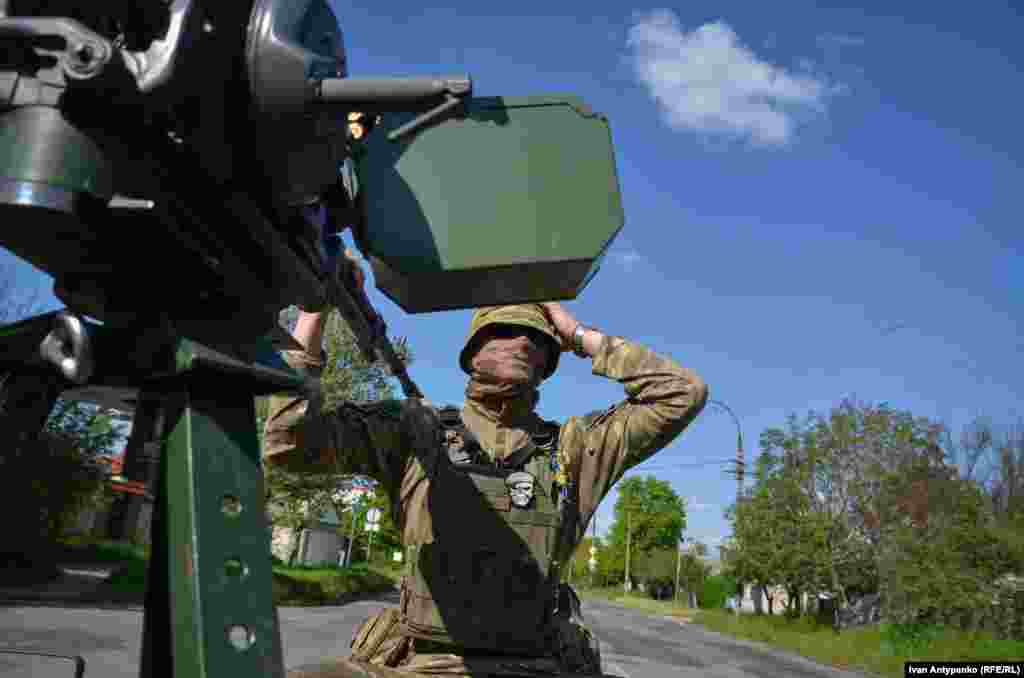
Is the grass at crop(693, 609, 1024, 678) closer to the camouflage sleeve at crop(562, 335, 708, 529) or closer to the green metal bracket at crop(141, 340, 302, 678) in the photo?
the camouflage sleeve at crop(562, 335, 708, 529)

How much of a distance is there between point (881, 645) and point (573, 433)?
85.6ft

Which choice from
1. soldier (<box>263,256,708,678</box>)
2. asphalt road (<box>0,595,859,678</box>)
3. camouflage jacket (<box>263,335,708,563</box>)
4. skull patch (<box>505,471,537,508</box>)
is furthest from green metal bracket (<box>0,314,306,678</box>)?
skull patch (<box>505,471,537,508</box>)

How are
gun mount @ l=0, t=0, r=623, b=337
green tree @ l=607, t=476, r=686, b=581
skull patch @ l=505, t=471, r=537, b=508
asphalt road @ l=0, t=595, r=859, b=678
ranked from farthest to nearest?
green tree @ l=607, t=476, r=686, b=581 → asphalt road @ l=0, t=595, r=859, b=678 → skull patch @ l=505, t=471, r=537, b=508 → gun mount @ l=0, t=0, r=623, b=337

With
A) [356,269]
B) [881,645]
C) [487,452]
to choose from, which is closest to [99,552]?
[487,452]

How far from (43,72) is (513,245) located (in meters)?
0.89

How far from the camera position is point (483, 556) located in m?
2.91

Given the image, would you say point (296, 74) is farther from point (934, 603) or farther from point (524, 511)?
point (934, 603)

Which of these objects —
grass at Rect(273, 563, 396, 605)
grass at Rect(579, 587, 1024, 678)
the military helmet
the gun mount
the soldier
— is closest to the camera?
the gun mount

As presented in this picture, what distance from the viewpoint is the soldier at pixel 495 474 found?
2.83 m

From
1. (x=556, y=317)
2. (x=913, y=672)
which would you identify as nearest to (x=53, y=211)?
(x=556, y=317)

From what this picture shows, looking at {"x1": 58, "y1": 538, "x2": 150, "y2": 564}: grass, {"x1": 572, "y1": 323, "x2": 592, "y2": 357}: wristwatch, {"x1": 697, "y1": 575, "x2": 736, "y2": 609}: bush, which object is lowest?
{"x1": 697, "y1": 575, "x2": 736, "y2": 609}: bush

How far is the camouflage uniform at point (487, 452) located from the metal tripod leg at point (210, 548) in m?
1.24

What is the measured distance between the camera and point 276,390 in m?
1.32

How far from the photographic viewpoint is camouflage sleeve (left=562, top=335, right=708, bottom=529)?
3246 millimetres
